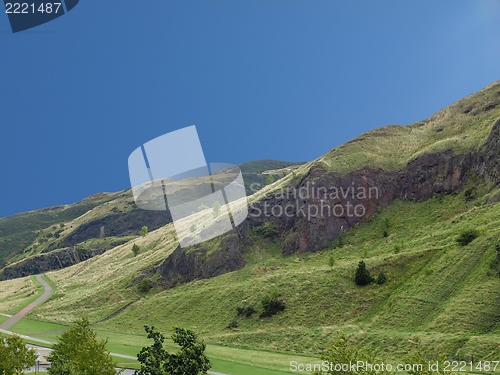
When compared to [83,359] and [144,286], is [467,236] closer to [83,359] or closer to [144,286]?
[83,359]

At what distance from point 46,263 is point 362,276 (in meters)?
155

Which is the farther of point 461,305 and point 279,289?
point 279,289

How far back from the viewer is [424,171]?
68.7m

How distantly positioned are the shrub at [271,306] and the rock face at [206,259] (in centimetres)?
1663

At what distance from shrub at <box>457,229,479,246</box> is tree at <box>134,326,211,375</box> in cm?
3125

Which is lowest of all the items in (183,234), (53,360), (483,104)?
(183,234)

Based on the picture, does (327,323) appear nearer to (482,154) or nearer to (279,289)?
(279,289)

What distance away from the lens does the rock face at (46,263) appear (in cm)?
16300

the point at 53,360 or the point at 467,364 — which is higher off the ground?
the point at 53,360

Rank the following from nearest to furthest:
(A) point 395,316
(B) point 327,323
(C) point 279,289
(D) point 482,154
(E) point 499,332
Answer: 1. (E) point 499,332
2. (A) point 395,316
3. (B) point 327,323
4. (C) point 279,289
5. (D) point 482,154

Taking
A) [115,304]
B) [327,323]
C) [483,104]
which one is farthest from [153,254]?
[483,104]

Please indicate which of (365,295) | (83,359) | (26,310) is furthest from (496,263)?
(26,310)

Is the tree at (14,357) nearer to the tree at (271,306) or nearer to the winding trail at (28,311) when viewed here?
the winding trail at (28,311)

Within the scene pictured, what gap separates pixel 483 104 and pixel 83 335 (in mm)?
87033
